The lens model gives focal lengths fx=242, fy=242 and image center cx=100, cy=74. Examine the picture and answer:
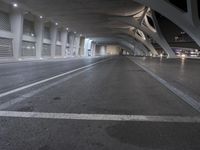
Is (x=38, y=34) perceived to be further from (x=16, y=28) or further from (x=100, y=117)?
(x=100, y=117)

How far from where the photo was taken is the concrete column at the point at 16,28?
117ft

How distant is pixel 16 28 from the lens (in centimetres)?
3569

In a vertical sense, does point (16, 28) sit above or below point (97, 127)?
above

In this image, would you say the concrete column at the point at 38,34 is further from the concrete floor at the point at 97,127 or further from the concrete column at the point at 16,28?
the concrete floor at the point at 97,127

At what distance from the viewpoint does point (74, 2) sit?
113 ft

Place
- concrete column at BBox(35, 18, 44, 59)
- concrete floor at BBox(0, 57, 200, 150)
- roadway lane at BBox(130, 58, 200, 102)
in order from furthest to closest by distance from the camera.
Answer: concrete column at BBox(35, 18, 44, 59), roadway lane at BBox(130, 58, 200, 102), concrete floor at BBox(0, 57, 200, 150)

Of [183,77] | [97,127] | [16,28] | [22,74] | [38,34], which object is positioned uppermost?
[16,28]

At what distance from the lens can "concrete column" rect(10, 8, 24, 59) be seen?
35.7 m

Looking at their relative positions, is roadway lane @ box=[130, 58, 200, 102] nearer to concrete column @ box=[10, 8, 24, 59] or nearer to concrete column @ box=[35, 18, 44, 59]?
concrete column @ box=[10, 8, 24, 59]

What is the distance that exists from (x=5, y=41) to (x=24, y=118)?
32288mm

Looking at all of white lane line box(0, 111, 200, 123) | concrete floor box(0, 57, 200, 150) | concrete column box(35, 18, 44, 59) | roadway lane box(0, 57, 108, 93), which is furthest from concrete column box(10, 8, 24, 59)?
white lane line box(0, 111, 200, 123)

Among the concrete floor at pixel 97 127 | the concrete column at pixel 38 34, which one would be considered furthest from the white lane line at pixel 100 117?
the concrete column at pixel 38 34

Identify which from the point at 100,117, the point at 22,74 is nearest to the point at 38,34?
the point at 22,74

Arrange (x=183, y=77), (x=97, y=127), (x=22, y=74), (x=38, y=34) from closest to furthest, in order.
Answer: (x=97, y=127), (x=183, y=77), (x=22, y=74), (x=38, y=34)
